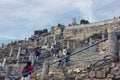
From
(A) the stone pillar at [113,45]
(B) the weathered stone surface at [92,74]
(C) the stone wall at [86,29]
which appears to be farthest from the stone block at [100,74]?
(C) the stone wall at [86,29]

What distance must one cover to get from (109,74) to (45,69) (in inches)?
165

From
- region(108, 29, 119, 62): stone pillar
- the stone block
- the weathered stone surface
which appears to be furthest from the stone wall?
the stone block

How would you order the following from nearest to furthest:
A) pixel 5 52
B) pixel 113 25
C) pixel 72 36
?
pixel 5 52 → pixel 113 25 → pixel 72 36

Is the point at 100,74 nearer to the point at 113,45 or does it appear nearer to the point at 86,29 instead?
the point at 113,45

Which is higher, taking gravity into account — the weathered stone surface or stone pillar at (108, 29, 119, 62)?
stone pillar at (108, 29, 119, 62)

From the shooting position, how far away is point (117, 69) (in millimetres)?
15062

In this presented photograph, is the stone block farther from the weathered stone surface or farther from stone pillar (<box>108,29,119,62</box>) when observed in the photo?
stone pillar (<box>108,29,119,62</box>)

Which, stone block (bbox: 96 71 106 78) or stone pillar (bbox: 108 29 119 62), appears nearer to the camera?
stone block (bbox: 96 71 106 78)

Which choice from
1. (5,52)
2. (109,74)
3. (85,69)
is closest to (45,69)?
(85,69)

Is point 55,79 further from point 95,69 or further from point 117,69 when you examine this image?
point 117,69

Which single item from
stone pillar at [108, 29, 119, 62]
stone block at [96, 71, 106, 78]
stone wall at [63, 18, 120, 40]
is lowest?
stone block at [96, 71, 106, 78]

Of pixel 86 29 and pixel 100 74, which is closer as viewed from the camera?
pixel 100 74

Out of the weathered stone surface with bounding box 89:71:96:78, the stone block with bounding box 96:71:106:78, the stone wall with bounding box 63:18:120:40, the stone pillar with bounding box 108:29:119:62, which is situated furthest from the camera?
the stone wall with bounding box 63:18:120:40

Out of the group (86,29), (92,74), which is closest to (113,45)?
(92,74)
